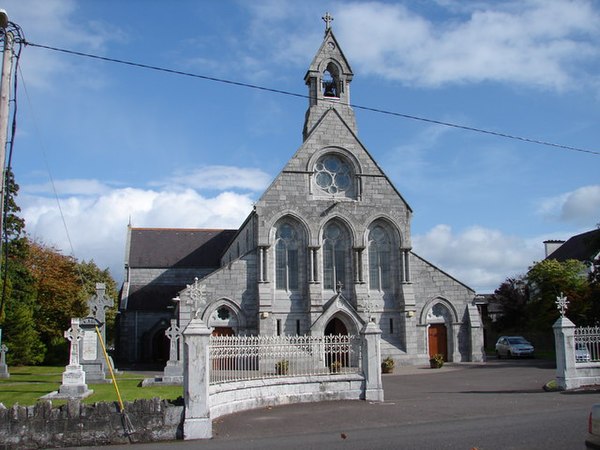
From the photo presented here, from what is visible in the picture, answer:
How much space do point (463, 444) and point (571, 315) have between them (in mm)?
26455

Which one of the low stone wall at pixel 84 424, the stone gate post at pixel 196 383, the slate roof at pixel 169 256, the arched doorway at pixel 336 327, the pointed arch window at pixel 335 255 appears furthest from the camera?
the slate roof at pixel 169 256

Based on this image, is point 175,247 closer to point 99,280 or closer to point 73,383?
point 99,280

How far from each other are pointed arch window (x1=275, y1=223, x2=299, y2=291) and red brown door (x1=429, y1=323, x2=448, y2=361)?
26.9 ft

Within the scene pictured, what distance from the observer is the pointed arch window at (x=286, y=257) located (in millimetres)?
33375

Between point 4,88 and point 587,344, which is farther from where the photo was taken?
point 587,344

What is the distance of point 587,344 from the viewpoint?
20281 millimetres

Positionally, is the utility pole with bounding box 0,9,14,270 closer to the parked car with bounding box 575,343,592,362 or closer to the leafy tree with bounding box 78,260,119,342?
the parked car with bounding box 575,343,592,362

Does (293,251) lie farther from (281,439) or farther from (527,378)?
(281,439)

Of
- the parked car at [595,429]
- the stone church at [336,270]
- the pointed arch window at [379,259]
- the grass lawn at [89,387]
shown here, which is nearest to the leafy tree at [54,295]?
the stone church at [336,270]

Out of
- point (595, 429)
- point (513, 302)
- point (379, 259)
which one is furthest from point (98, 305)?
point (513, 302)

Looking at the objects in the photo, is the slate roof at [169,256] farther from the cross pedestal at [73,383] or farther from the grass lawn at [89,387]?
the cross pedestal at [73,383]

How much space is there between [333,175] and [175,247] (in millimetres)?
19851

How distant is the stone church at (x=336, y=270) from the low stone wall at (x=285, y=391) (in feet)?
44.6

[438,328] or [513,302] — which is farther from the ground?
[513,302]
